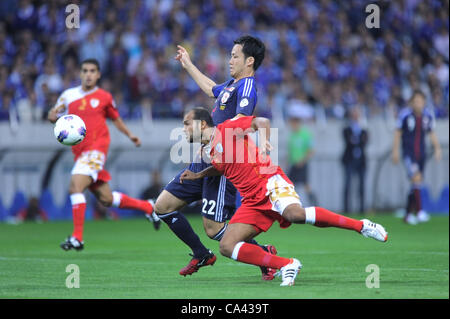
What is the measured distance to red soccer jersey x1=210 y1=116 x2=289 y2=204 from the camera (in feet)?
23.0

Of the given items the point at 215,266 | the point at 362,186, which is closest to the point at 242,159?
the point at 215,266

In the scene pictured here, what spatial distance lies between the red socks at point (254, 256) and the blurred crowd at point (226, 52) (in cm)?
1019

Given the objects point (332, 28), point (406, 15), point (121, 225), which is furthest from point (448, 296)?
point (406, 15)

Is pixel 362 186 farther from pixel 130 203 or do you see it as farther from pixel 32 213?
pixel 130 203

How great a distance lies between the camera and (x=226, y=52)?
19.0 m

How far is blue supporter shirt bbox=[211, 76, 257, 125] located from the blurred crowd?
9.10 meters

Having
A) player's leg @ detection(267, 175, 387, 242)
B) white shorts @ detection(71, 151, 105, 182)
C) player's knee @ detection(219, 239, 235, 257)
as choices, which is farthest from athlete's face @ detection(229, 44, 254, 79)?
white shorts @ detection(71, 151, 105, 182)

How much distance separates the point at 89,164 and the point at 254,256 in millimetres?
4223

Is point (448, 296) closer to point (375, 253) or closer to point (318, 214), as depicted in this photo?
point (318, 214)

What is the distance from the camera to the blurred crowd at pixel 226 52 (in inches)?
692

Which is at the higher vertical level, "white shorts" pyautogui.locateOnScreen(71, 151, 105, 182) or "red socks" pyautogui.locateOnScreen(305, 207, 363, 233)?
"white shorts" pyautogui.locateOnScreen(71, 151, 105, 182)

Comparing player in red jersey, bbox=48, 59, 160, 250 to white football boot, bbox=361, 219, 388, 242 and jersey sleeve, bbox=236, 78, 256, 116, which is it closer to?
jersey sleeve, bbox=236, 78, 256, 116

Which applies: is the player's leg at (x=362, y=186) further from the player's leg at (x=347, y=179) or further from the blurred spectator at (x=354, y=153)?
the player's leg at (x=347, y=179)

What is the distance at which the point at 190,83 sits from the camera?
18.2 metres
